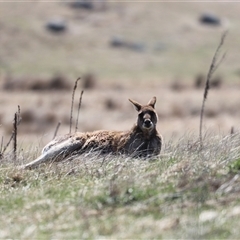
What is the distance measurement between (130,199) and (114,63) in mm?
64774

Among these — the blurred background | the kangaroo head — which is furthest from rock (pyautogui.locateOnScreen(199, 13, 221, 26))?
the kangaroo head

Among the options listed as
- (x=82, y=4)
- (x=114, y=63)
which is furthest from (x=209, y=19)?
(x=114, y=63)

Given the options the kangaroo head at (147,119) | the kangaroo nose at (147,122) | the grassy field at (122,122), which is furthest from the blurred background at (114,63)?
the kangaroo nose at (147,122)

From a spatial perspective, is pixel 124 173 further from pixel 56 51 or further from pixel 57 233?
pixel 56 51

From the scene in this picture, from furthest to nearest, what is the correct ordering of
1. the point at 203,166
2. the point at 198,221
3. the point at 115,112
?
the point at 115,112, the point at 203,166, the point at 198,221

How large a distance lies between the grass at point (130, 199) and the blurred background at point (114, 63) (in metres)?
16.2

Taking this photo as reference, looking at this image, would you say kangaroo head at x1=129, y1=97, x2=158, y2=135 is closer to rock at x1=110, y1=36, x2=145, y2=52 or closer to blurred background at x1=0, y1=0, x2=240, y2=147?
blurred background at x1=0, y1=0, x2=240, y2=147

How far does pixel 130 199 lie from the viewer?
696cm

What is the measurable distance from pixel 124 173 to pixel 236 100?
2755 centimetres

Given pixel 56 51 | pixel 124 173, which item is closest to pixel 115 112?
pixel 124 173

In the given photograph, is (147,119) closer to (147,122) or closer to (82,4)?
(147,122)

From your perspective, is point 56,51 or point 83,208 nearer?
point 83,208

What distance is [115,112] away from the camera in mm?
33688

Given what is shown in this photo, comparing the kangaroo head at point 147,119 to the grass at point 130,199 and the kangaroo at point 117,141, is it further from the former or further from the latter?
the grass at point 130,199
